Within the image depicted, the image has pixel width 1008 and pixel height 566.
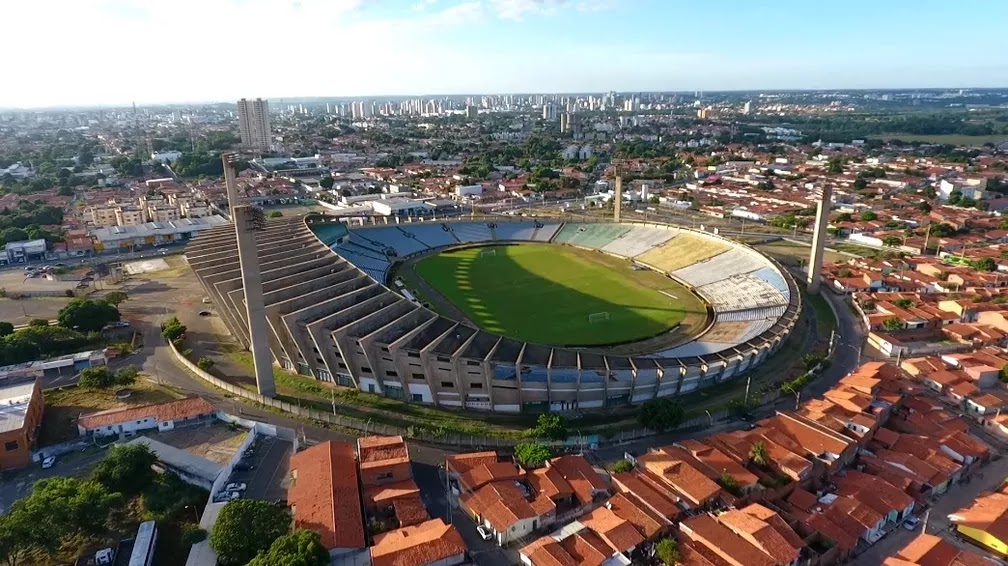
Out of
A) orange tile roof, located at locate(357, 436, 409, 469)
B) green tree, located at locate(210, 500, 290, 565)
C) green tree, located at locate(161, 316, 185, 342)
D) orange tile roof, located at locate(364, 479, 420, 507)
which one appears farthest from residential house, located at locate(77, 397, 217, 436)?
orange tile roof, located at locate(364, 479, 420, 507)

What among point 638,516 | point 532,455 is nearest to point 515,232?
point 532,455

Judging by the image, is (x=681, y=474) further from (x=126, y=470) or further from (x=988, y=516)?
(x=126, y=470)

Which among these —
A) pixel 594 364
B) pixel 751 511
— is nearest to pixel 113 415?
pixel 594 364

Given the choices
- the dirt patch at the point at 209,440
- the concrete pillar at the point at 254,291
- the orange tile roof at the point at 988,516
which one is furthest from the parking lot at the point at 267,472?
the orange tile roof at the point at 988,516

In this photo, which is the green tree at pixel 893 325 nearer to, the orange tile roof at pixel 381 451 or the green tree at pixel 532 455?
the green tree at pixel 532 455

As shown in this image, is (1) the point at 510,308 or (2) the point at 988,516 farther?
(1) the point at 510,308

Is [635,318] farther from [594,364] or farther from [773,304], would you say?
[594,364]
